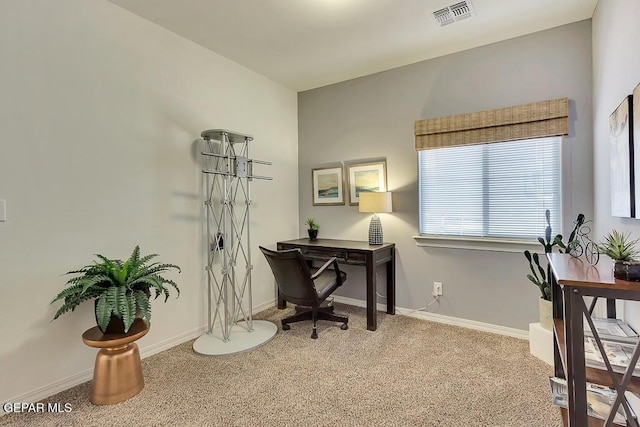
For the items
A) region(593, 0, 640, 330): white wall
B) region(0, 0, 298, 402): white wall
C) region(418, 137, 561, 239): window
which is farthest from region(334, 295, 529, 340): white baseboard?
region(0, 0, 298, 402): white wall

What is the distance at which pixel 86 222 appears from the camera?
2.14 m

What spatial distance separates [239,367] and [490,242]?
233 centimetres

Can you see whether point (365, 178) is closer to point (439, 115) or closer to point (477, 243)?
point (439, 115)

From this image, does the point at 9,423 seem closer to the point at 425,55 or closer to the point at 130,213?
the point at 130,213

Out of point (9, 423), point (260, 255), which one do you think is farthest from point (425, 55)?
point (9, 423)

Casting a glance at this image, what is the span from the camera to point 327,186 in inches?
149

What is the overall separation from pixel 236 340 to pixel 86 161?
68.7 inches

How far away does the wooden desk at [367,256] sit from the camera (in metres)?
2.94

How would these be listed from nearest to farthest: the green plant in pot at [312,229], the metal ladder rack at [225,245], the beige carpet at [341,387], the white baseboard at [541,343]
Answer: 1. the beige carpet at [341,387]
2. the white baseboard at [541,343]
3. the metal ladder rack at [225,245]
4. the green plant in pot at [312,229]

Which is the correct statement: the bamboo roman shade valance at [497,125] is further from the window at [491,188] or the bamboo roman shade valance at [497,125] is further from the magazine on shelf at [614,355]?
the magazine on shelf at [614,355]

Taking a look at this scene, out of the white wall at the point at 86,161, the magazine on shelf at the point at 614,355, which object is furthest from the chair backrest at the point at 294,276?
the magazine on shelf at the point at 614,355

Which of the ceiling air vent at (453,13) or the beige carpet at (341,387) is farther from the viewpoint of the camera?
the ceiling air vent at (453,13)

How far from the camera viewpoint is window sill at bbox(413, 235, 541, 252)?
270 centimetres

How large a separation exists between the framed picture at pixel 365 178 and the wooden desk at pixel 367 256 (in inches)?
21.9
